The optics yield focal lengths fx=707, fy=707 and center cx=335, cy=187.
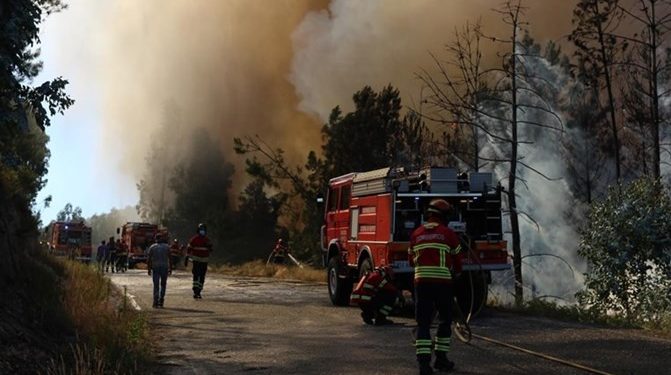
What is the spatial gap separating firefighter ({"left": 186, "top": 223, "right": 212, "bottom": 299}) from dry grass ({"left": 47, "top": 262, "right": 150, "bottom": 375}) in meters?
3.31

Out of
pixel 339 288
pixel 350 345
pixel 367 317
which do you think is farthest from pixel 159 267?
pixel 350 345

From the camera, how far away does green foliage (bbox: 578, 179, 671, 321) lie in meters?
15.3

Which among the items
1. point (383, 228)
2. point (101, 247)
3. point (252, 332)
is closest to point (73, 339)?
point (252, 332)

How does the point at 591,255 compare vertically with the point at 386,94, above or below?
below

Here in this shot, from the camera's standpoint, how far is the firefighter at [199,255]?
16.5m

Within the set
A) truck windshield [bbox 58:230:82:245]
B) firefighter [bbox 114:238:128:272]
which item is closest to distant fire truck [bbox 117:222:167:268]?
truck windshield [bbox 58:230:82:245]

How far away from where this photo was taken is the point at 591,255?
16.3 metres

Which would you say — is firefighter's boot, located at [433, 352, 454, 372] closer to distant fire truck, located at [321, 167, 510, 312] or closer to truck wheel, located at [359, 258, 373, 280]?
distant fire truck, located at [321, 167, 510, 312]

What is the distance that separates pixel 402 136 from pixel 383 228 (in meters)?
19.3

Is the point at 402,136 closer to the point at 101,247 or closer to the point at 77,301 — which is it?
the point at 101,247

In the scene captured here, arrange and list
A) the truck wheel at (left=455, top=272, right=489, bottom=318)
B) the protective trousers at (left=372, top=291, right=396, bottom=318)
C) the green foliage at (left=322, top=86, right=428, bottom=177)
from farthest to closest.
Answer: the green foliage at (left=322, top=86, right=428, bottom=177)
the truck wheel at (left=455, top=272, right=489, bottom=318)
the protective trousers at (left=372, top=291, right=396, bottom=318)

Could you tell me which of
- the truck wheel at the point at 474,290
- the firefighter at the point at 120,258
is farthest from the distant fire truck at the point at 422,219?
the firefighter at the point at 120,258

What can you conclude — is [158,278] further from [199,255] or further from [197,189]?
[197,189]

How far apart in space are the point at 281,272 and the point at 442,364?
21225 mm
